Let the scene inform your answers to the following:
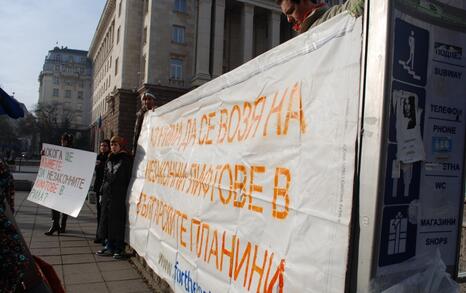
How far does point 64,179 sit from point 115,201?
1.97 m

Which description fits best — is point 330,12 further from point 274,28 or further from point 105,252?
point 274,28

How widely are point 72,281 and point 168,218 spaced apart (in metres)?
1.68

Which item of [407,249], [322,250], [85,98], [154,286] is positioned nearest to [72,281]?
[154,286]

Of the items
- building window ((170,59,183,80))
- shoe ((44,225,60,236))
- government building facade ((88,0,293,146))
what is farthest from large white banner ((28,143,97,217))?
building window ((170,59,183,80))

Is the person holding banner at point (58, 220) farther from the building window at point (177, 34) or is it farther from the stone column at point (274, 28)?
the stone column at point (274, 28)

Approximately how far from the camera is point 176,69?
1508 inches

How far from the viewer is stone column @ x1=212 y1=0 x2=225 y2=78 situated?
1602 inches

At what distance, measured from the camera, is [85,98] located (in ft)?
351

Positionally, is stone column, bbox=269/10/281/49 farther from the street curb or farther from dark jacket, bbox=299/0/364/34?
dark jacket, bbox=299/0/364/34

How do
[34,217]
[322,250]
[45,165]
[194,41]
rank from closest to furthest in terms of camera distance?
[322,250] < [45,165] < [34,217] < [194,41]

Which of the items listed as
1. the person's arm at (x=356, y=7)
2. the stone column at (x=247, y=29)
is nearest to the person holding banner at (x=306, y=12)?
the person's arm at (x=356, y=7)

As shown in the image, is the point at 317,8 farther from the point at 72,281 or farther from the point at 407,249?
the point at 72,281

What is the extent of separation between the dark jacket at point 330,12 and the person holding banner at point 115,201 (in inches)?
173

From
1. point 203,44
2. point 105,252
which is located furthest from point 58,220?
point 203,44
